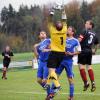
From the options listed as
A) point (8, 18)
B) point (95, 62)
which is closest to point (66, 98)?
point (95, 62)

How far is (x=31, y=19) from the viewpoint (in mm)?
70312

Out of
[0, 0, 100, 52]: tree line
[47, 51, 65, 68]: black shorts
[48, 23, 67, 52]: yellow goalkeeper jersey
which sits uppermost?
[48, 23, 67, 52]: yellow goalkeeper jersey

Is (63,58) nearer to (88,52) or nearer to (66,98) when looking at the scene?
(66,98)

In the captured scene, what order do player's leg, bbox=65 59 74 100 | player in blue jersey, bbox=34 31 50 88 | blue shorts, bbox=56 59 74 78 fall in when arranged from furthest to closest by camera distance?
player in blue jersey, bbox=34 31 50 88 → blue shorts, bbox=56 59 74 78 → player's leg, bbox=65 59 74 100

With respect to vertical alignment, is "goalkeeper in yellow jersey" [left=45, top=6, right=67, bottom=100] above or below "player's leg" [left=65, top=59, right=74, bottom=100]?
above

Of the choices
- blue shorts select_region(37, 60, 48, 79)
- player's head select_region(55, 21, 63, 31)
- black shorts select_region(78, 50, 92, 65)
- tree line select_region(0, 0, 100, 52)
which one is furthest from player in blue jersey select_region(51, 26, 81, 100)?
tree line select_region(0, 0, 100, 52)

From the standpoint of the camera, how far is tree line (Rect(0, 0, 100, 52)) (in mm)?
64812

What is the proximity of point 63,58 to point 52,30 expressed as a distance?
109 centimetres

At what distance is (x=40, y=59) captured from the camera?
1505cm

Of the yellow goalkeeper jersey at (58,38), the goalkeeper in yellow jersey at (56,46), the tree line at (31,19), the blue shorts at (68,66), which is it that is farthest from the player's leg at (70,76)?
the tree line at (31,19)

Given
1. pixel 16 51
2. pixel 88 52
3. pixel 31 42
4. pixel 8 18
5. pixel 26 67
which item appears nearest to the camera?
pixel 88 52

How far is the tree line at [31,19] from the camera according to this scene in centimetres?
6481

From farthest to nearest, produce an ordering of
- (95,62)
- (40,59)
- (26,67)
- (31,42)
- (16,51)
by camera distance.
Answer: (31,42) → (16,51) → (95,62) → (26,67) → (40,59)

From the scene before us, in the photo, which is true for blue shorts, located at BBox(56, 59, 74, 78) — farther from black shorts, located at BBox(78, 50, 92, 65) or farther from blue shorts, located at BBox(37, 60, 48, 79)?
black shorts, located at BBox(78, 50, 92, 65)
